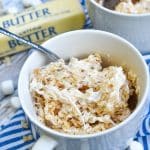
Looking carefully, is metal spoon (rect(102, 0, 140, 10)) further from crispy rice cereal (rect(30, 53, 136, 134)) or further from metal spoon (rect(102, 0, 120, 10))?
crispy rice cereal (rect(30, 53, 136, 134))

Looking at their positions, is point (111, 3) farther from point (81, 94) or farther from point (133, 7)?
point (81, 94)

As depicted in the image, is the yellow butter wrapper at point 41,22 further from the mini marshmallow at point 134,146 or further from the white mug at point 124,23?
the mini marshmallow at point 134,146

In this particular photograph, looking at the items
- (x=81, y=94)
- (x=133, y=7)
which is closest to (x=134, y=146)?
(x=81, y=94)

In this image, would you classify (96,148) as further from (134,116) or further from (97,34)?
(97,34)

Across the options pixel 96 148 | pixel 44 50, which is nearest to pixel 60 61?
pixel 44 50

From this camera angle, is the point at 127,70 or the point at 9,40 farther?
the point at 9,40

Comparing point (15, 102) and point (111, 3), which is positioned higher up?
point (111, 3)
